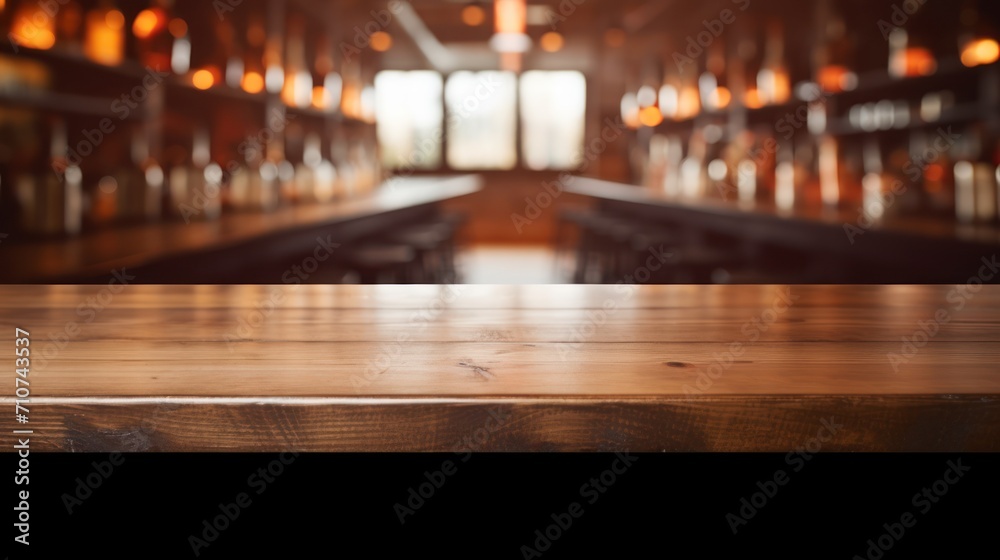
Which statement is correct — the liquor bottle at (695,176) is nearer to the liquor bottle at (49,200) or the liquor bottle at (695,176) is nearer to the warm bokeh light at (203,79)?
the warm bokeh light at (203,79)

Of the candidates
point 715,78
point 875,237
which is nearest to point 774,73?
point 715,78

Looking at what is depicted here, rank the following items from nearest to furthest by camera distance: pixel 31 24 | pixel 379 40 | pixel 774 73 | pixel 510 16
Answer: pixel 31 24 < pixel 774 73 < pixel 510 16 < pixel 379 40

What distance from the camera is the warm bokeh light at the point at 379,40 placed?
30.4 feet

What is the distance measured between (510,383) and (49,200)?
72.9 inches

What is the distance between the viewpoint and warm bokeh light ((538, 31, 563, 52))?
11.2m

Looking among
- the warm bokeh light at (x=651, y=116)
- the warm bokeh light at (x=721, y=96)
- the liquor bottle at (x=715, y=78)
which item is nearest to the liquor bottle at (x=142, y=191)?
the warm bokeh light at (x=721, y=96)

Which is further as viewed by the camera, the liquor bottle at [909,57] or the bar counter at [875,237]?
the liquor bottle at [909,57]

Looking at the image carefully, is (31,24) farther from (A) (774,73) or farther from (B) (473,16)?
(B) (473,16)

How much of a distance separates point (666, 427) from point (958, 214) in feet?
8.29

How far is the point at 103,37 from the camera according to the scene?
9.34 feet

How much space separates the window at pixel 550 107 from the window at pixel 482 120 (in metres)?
0.16

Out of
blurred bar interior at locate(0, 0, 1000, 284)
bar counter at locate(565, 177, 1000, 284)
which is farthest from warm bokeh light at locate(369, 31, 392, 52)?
bar counter at locate(565, 177, 1000, 284)

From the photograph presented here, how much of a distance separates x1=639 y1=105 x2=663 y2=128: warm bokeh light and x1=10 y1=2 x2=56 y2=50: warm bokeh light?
22.1ft
